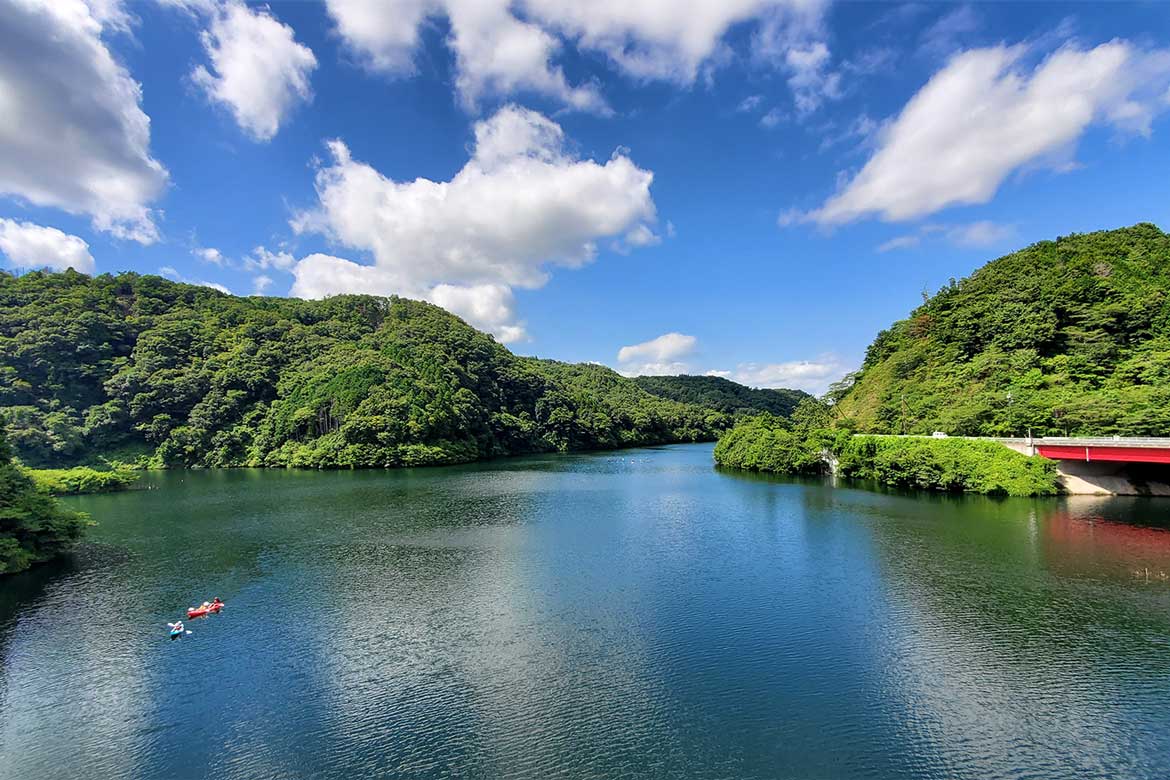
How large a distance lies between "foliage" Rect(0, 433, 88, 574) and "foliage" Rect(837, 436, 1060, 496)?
174ft

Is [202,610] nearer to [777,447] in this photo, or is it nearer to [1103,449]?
[1103,449]

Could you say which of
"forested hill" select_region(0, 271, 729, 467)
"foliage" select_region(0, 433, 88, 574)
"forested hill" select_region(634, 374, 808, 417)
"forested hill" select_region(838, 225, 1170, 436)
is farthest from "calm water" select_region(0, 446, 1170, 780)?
"forested hill" select_region(634, 374, 808, 417)

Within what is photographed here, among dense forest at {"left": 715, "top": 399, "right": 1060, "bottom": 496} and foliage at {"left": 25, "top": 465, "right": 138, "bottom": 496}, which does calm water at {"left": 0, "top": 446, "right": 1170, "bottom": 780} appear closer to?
dense forest at {"left": 715, "top": 399, "right": 1060, "bottom": 496}

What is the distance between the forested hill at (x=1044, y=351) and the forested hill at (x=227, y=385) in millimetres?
56685

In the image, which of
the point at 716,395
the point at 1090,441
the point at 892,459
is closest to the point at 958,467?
the point at 892,459

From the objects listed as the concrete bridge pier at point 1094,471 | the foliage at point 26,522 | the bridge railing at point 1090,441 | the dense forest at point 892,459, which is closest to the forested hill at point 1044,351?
the bridge railing at point 1090,441

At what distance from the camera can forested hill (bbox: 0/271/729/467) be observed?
70.6 metres

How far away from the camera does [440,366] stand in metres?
93.2

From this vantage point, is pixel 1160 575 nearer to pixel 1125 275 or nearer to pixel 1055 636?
pixel 1055 636

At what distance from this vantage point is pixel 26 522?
23.5 meters

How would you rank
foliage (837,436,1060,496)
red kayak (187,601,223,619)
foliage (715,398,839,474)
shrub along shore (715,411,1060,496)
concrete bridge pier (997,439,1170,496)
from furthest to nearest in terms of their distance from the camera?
foliage (715,398,839,474), shrub along shore (715,411,1060,496), foliage (837,436,1060,496), concrete bridge pier (997,439,1170,496), red kayak (187,601,223,619)

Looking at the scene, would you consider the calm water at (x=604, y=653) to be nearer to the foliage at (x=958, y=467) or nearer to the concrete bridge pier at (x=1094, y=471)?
the concrete bridge pier at (x=1094, y=471)

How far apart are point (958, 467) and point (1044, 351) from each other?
23.6m

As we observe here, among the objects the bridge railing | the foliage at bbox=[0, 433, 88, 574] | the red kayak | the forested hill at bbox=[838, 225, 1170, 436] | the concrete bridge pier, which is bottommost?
the red kayak
